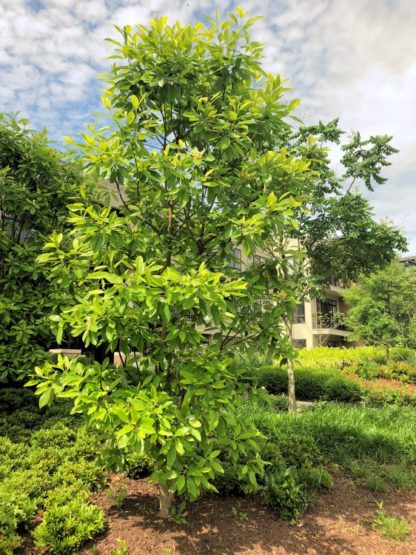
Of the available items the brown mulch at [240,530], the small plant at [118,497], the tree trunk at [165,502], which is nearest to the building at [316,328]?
the brown mulch at [240,530]

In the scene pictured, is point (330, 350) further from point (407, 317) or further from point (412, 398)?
point (412, 398)

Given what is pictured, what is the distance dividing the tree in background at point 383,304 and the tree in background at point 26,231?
17.3 meters

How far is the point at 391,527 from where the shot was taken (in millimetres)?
4156

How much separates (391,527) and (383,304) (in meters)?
20.7

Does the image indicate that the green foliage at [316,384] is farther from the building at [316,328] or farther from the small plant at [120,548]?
the building at [316,328]

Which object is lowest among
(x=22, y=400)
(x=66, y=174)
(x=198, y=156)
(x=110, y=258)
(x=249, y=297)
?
(x=22, y=400)

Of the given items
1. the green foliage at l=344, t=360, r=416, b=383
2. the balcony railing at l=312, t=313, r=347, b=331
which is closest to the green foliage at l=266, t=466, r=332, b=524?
the green foliage at l=344, t=360, r=416, b=383

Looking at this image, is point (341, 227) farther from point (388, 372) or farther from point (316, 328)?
point (316, 328)

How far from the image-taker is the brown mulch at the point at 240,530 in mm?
3621

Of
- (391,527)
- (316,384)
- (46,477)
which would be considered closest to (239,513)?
(391,527)

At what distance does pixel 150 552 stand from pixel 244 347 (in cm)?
193

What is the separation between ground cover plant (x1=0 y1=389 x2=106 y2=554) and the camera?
3.50 m

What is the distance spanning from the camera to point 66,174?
7262 millimetres

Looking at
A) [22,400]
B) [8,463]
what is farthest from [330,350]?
[8,463]
